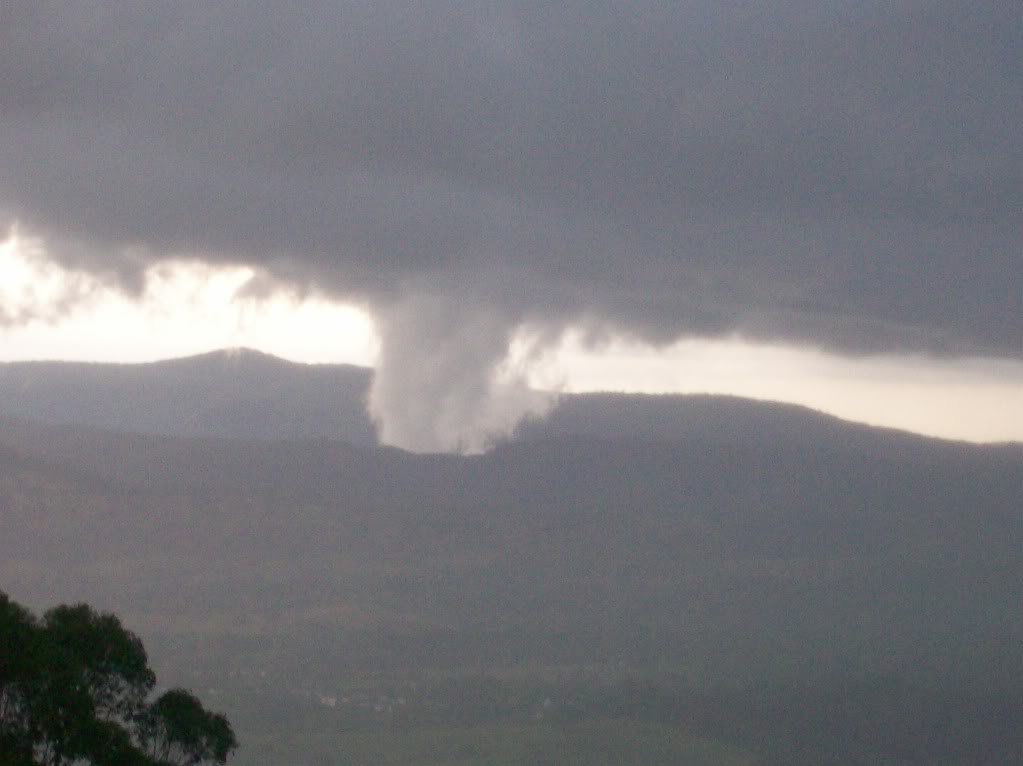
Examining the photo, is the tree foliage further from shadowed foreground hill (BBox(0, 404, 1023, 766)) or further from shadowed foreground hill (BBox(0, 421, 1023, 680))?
shadowed foreground hill (BBox(0, 421, 1023, 680))

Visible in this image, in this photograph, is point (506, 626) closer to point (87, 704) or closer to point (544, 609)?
point (544, 609)

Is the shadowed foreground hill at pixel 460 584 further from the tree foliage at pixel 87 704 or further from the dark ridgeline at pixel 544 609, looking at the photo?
the tree foliage at pixel 87 704

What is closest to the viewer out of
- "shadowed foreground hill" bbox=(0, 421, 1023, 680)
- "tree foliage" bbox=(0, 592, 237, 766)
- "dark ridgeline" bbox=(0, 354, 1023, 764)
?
"tree foliage" bbox=(0, 592, 237, 766)

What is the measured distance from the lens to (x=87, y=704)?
Result: 2186 centimetres

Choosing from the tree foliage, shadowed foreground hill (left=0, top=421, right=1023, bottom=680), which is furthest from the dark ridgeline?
the tree foliage

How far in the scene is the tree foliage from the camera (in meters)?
21.3

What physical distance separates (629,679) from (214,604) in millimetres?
43867

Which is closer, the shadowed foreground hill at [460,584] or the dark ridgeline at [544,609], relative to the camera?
the dark ridgeline at [544,609]

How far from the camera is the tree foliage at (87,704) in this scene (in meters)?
21.3

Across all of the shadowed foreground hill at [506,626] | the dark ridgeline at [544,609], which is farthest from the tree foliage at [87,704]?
the dark ridgeline at [544,609]


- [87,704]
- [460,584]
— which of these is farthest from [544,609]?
[87,704]

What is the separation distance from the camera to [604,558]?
19412 centimetres

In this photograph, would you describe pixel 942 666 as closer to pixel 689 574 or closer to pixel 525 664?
pixel 525 664

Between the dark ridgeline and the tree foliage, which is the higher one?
the dark ridgeline
